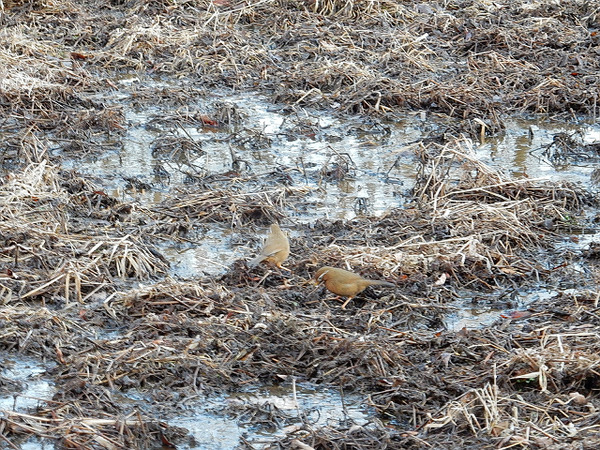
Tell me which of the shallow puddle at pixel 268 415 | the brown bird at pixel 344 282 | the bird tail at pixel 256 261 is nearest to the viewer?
the shallow puddle at pixel 268 415

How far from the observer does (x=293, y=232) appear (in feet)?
22.2

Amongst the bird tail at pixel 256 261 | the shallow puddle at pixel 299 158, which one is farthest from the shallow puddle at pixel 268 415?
the shallow puddle at pixel 299 158

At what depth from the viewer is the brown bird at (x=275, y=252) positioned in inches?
230

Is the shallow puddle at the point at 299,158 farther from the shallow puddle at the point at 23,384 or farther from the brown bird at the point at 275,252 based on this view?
the shallow puddle at the point at 23,384

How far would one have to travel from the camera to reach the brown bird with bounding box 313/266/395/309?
546cm

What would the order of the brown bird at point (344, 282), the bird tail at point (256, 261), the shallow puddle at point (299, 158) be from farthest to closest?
the shallow puddle at point (299, 158) → the bird tail at point (256, 261) → the brown bird at point (344, 282)

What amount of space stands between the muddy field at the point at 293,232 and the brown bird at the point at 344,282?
0.35 feet

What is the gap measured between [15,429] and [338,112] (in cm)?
580

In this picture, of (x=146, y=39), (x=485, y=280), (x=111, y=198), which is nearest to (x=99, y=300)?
(x=111, y=198)

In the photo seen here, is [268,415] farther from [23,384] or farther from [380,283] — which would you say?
[380,283]

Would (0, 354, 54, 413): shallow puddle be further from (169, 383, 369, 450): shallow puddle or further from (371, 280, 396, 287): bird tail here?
(371, 280, 396, 287): bird tail

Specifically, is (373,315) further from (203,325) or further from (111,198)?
(111,198)

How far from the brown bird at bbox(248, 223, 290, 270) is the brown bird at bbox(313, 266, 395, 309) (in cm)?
38

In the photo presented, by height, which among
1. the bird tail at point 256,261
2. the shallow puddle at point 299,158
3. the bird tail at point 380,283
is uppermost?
the bird tail at point 380,283
